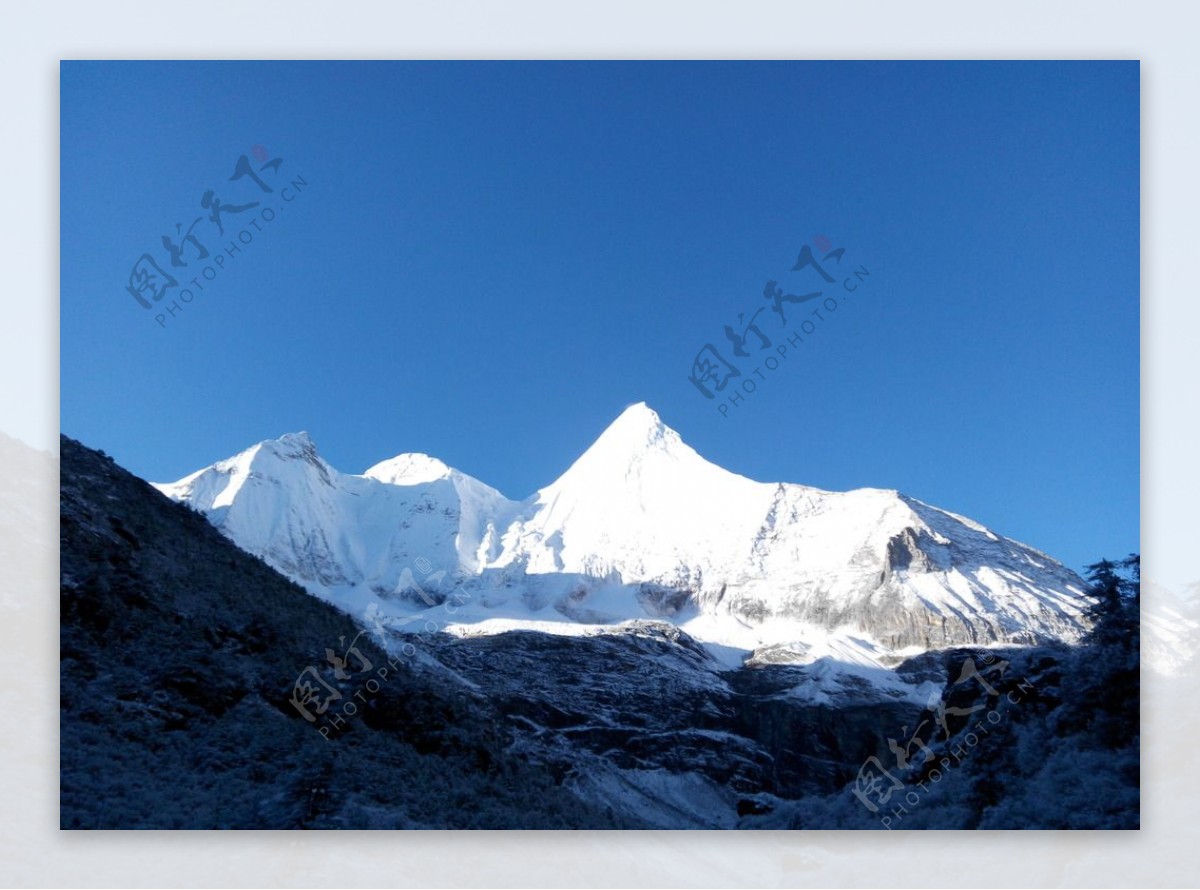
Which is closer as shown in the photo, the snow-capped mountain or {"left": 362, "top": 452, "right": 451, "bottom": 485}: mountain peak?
{"left": 362, "top": 452, "right": 451, "bottom": 485}: mountain peak

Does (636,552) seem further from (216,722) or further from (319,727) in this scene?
(216,722)

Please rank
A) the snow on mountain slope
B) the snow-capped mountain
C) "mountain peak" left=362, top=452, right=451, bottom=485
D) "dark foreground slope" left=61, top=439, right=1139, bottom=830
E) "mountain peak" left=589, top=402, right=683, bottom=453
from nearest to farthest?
"dark foreground slope" left=61, top=439, right=1139, bottom=830 < "mountain peak" left=589, top=402, right=683, bottom=453 < "mountain peak" left=362, top=452, right=451, bottom=485 < the snow-capped mountain < the snow on mountain slope

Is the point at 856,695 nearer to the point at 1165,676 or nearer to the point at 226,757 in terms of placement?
the point at 1165,676

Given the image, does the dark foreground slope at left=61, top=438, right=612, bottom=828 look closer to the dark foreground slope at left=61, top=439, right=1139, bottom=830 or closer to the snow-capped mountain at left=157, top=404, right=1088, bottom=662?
the dark foreground slope at left=61, top=439, right=1139, bottom=830

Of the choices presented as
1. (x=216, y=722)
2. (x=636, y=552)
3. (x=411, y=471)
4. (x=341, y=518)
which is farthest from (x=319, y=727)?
(x=341, y=518)

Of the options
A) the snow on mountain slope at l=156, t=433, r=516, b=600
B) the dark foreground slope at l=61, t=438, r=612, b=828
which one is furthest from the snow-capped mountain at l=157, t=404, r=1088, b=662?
the dark foreground slope at l=61, t=438, r=612, b=828

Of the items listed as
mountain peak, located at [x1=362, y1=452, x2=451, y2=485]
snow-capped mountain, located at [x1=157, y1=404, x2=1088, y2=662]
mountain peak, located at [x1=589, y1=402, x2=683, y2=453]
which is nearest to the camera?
mountain peak, located at [x1=589, y1=402, x2=683, y2=453]

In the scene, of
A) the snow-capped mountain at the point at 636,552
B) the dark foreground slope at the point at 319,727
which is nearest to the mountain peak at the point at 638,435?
the snow-capped mountain at the point at 636,552
